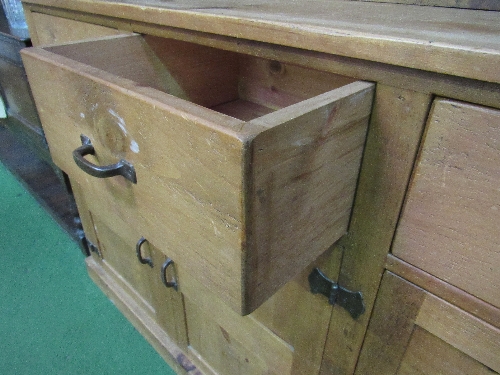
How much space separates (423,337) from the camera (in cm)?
48

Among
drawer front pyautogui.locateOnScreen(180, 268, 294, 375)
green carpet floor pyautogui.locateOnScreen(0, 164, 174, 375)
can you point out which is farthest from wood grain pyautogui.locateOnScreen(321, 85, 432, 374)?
green carpet floor pyautogui.locateOnScreen(0, 164, 174, 375)

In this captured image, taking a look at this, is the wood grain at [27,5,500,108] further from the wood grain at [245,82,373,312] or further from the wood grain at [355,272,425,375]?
the wood grain at [355,272,425,375]

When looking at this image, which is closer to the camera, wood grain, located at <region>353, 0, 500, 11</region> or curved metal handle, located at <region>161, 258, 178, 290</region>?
wood grain, located at <region>353, 0, 500, 11</region>

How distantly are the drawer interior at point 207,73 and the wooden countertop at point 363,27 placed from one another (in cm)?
7

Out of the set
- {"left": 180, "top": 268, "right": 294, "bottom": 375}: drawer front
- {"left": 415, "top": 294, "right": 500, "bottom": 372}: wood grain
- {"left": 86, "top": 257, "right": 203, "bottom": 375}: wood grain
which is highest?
{"left": 415, "top": 294, "right": 500, "bottom": 372}: wood grain

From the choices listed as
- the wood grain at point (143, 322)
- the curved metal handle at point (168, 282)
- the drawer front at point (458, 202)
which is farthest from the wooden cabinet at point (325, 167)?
the wood grain at point (143, 322)

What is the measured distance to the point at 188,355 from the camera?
1.03 meters

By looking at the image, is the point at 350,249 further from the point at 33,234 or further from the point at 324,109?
the point at 33,234

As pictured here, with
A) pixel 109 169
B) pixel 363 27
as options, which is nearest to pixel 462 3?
pixel 363 27

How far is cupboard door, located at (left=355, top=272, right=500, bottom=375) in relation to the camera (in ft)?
1.40

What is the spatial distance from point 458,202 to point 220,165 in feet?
0.77

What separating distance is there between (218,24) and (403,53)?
0.24 m

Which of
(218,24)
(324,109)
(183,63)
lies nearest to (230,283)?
(324,109)

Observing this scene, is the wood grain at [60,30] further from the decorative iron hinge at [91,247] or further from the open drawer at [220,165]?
the decorative iron hinge at [91,247]
